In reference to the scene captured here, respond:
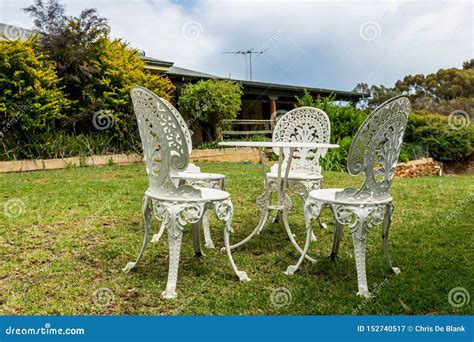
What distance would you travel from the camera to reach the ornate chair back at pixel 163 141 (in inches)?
99.3

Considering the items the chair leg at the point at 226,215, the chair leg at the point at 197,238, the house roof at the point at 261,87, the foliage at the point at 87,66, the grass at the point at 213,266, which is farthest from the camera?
the house roof at the point at 261,87

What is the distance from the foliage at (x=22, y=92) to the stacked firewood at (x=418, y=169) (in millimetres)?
8957

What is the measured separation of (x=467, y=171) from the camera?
16.4 meters

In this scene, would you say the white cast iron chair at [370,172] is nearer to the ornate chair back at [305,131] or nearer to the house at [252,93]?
the ornate chair back at [305,131]

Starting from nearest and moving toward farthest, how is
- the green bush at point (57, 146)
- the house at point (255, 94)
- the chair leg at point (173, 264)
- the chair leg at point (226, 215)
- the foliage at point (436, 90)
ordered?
the chair leg at point (173, 264), the chair leg at point (226, 215), the green bush at point (57, 146), the house at point (255, 94), the foliage at point (436, 90)

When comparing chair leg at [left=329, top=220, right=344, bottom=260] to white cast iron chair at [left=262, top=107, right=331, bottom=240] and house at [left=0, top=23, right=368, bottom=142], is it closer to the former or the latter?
white cast iron chair at [left=262, top=107, right=331, bottom=240]

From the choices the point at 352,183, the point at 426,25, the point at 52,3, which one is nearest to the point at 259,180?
the point at 352,183

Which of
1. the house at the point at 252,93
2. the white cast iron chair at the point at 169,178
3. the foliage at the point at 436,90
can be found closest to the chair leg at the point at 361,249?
the white cast iron chair at the point at 169,178

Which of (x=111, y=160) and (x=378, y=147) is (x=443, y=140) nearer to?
(x=111, y=160)

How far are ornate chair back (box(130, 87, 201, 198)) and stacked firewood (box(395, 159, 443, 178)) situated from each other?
385 inches

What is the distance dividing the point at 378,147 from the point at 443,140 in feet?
49.2

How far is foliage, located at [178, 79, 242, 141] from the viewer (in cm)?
1153

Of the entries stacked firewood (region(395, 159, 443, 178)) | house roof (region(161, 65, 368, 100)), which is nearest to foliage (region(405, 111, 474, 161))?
stacked firewood (region(395, 159, 443, 178))

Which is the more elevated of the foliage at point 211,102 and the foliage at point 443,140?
the foliage at point 211,102
